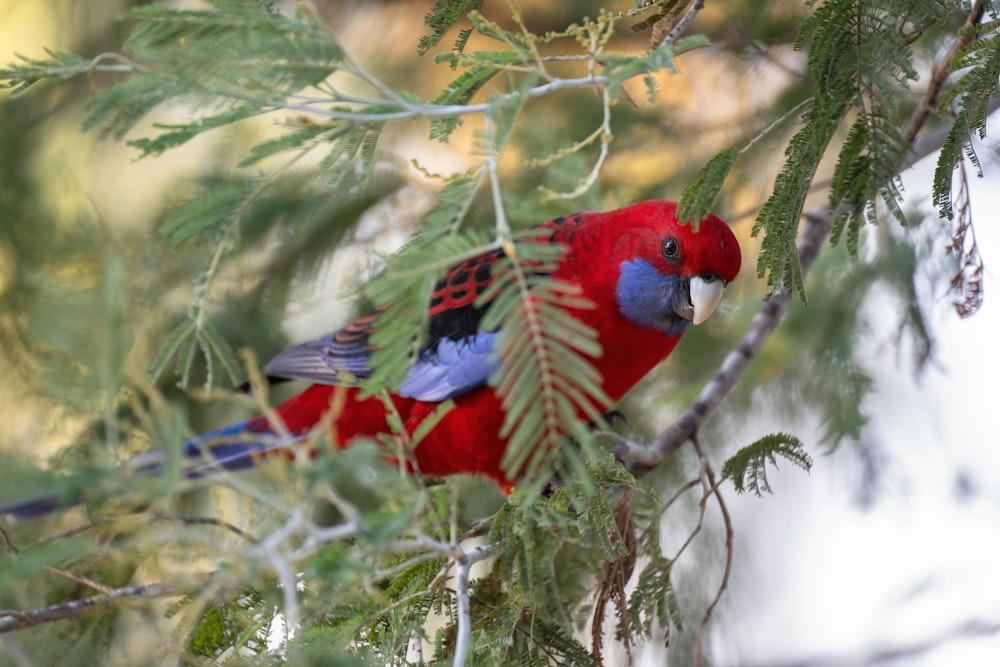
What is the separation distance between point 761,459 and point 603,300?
1.77 feet

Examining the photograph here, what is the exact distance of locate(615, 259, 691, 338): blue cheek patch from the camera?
7.12 ft

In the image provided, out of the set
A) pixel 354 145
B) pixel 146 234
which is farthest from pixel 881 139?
pixel 146 234

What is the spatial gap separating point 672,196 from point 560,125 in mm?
427

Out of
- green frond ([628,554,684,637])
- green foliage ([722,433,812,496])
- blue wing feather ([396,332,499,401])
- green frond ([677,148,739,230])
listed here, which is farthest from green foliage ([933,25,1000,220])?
blue wing feather ([396,332,499,401])

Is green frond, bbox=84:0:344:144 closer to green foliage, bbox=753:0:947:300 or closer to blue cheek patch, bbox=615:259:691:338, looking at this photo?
green foliage, bbox=753:0:947:300

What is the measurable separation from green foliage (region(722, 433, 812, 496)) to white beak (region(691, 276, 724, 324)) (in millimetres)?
344

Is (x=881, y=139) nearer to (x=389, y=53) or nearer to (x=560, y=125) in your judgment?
(x=560, y=125)

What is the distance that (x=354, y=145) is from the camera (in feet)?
4.16

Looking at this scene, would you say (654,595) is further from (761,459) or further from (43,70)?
(43,70)

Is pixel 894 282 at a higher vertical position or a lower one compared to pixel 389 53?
lower

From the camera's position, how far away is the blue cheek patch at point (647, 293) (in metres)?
2.17

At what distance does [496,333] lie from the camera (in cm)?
217

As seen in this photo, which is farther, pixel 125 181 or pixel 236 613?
pixel 125 181

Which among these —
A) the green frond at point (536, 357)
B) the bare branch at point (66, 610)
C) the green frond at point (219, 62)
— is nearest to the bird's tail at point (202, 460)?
the bare branch at point (66, 610)
